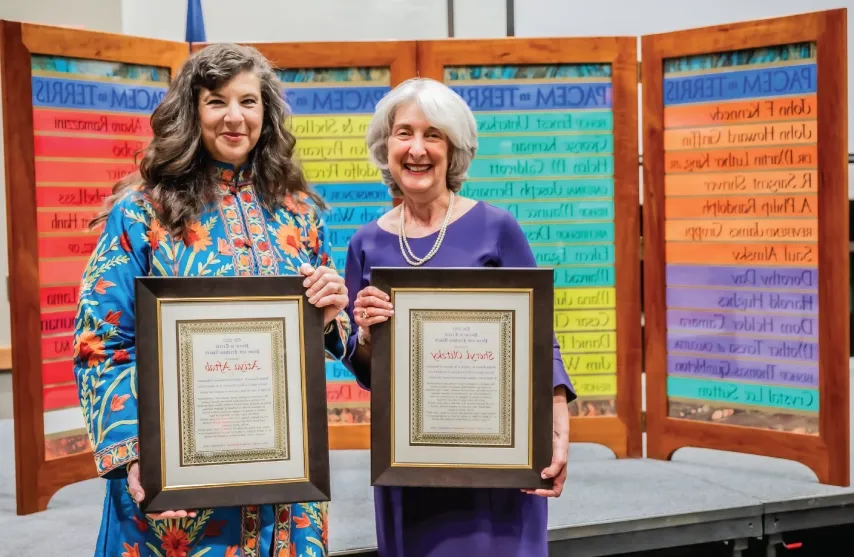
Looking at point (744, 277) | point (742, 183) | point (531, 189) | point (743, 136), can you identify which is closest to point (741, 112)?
point (743, 136)

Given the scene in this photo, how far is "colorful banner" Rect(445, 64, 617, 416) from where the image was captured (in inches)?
134

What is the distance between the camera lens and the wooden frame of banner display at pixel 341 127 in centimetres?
333

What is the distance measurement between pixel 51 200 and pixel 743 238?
2.55 metres

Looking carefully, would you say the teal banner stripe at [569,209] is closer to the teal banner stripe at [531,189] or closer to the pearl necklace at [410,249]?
the teal banner stripe at [531,189]

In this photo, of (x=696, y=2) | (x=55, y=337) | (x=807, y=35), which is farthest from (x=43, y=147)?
(x=696, y=2)

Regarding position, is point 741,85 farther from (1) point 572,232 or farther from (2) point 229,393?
(2) point 229,393

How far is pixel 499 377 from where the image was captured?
1502 mm

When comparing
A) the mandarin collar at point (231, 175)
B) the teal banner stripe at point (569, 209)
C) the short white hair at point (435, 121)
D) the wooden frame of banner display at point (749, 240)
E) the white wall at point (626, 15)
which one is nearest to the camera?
the mandarin collar at point (231, 175)

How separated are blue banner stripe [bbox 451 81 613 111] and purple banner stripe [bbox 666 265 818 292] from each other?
2.46 feet

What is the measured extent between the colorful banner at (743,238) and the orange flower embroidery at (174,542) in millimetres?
2482

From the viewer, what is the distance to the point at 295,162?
64.3 inches

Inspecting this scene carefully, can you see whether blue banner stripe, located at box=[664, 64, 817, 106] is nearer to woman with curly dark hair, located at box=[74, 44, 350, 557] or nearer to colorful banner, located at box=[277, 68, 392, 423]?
colorful banner, located at box=[277, 68, 392, 423]

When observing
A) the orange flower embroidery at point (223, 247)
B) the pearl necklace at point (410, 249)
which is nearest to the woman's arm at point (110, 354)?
the orange flower embroidery at point (223, 247)

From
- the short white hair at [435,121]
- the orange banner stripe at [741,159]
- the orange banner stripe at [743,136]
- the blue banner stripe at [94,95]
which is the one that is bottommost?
the short white hair at [435,121]
